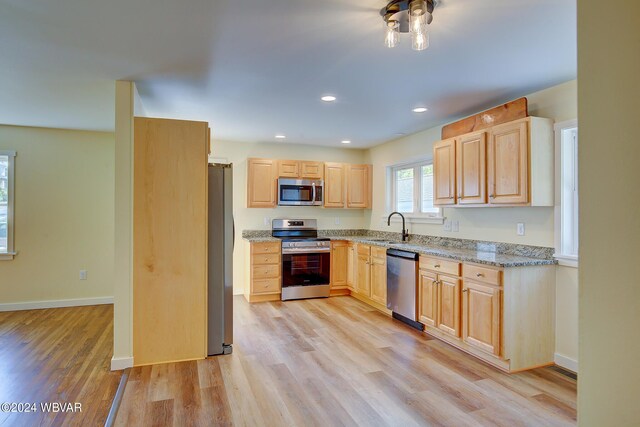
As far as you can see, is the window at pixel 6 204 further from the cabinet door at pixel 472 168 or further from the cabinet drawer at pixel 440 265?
the cabinet door at pixel 472 168

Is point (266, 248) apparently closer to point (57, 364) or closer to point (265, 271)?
point (265, 271)

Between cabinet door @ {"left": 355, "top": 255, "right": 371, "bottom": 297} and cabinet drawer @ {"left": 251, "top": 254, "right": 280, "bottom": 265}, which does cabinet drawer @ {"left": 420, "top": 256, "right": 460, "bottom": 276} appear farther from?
cabinet drawer @ {"left": 251, "top": 254, "right": 280, "bottom": 265}

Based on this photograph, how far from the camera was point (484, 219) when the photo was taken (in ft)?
12.5

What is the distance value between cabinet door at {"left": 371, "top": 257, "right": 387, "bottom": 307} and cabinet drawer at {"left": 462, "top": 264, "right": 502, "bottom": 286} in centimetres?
137

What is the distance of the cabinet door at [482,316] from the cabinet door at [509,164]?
81cm

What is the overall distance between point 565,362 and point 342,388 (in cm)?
188

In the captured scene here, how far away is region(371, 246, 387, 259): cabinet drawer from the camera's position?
453 cm

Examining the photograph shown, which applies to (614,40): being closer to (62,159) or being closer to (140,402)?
(140,402)

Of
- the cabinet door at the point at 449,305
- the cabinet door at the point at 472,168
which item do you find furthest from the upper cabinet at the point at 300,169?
the cabinet door at the point at 449,305

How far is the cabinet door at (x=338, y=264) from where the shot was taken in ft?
18.0

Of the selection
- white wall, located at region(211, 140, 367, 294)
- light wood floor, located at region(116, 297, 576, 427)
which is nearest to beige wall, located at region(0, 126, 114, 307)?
white wall, located at region(211, 140, 367, 294)

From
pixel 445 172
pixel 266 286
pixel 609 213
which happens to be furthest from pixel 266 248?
pixel 609 213

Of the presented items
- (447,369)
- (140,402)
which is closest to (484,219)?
(447,369)

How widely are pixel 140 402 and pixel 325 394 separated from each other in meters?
1.25
